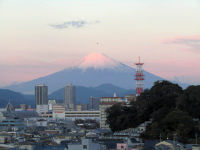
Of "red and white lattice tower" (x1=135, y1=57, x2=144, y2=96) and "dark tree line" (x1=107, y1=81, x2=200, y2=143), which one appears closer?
"dark tree line" (x1=107, y1=81, x2=200, y2=143)

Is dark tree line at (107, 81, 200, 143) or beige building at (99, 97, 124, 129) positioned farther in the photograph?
beige building at (99, 97, 124, 129)

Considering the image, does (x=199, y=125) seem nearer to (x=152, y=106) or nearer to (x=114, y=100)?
(x=152, y=106)

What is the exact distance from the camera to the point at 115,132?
5844cm

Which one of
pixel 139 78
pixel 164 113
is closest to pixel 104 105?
pixel 139 78

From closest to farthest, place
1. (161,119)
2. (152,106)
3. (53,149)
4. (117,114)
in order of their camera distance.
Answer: (53,149), (161,119), (152,106), (117,114)

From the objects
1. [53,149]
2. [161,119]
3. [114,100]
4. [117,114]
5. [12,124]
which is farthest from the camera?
[114,100]

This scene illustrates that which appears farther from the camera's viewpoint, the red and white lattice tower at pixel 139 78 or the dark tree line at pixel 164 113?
the red and white lattice tower at pixel 139 78

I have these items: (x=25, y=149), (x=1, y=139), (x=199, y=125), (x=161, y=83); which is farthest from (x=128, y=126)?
(x=25, y=149)

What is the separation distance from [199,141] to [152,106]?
18643mm

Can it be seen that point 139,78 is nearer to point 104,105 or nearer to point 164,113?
point 104,105

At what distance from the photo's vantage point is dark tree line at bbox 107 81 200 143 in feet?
142

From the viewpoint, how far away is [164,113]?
51.8 meters

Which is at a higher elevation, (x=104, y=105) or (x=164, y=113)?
(x=104, y=105)

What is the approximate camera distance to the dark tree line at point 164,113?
4331cm
